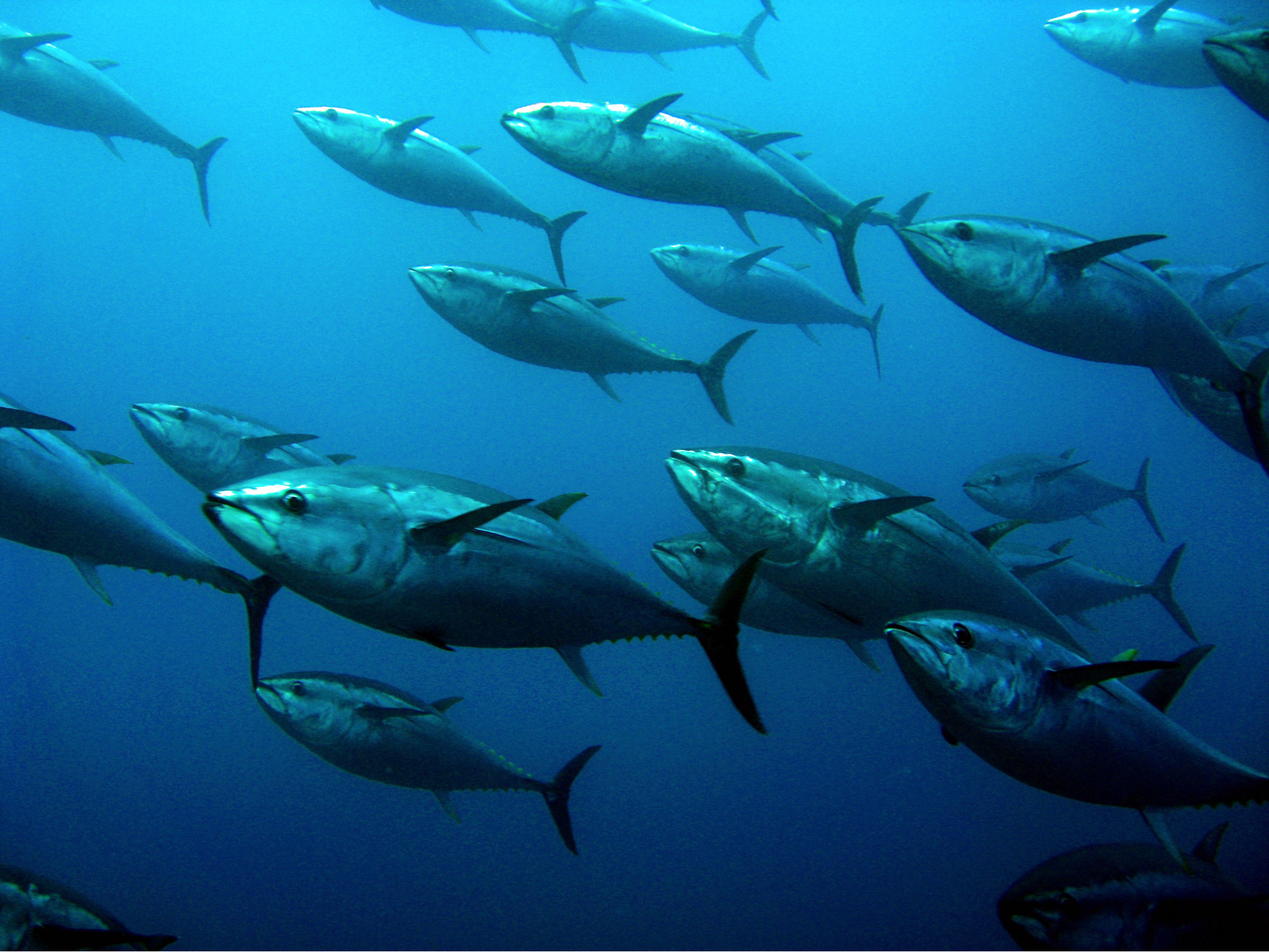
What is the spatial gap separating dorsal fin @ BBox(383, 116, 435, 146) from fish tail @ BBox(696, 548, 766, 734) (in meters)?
3.27

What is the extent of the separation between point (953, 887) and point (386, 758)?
9713 millimetres

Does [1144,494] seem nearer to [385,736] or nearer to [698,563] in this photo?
[698,563]

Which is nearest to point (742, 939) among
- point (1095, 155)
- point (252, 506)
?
point (252, 506)

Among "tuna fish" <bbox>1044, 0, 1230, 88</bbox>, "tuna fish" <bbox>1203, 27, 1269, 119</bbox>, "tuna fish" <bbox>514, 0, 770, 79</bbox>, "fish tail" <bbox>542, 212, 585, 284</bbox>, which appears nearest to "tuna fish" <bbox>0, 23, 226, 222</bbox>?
"fish tail" <bbox>542, 212, 585, 284</bbox>

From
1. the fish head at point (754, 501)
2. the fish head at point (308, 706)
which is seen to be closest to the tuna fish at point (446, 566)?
the fish head at point (754, 501)

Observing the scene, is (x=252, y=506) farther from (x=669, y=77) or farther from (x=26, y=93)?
(x=669, y=77)

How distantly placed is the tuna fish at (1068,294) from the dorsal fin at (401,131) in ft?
9.26

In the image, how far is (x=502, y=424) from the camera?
30547 millimetres

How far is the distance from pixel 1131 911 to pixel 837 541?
4.87ft

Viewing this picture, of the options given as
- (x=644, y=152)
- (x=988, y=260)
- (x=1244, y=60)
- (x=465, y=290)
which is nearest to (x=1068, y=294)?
(x=988, y=260)

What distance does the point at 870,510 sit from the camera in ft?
6.06

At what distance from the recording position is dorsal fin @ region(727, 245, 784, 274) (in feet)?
15.4

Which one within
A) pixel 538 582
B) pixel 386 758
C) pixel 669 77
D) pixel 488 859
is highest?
pixel 669 77

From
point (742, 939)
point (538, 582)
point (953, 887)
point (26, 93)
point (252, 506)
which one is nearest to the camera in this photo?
point (252, 506)
